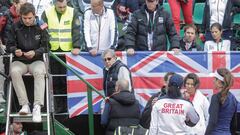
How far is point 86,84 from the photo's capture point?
39.1ft

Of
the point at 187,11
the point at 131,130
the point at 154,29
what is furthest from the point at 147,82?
the point at 187,11

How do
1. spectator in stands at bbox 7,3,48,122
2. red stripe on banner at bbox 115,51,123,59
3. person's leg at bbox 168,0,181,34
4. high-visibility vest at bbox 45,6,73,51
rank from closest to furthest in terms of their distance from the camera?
spectator in stands at bbox 7,3,48,122 < red stripe on banner at bbox 115,51,123,59 < high-visibility vest at bbox 45,6,73,51 < person's leg at bbox 168,0,181,34

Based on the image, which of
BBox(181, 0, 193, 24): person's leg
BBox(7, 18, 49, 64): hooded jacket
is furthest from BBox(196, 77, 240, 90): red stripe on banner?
BBox(7, 18, 49, 64): hooded jacket

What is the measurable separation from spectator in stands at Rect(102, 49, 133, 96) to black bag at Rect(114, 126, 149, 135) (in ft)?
3.68

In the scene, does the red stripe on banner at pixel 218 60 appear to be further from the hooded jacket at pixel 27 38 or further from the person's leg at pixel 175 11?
the hooded jacket at pixel 27 38

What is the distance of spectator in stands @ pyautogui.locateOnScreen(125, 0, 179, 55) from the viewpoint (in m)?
12.7

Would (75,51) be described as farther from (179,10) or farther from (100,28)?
(179,10)

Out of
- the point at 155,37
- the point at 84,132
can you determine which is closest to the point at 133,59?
the point at 155,37

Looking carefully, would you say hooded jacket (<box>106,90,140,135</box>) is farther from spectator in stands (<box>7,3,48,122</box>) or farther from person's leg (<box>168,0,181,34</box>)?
person's leg (<box>168,0,181,34</box>)

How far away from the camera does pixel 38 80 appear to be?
429 inches

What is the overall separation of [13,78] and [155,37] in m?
3.06

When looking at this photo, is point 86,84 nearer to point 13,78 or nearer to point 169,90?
point 13,78

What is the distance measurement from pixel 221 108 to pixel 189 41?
138 inches

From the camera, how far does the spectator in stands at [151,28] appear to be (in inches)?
500
